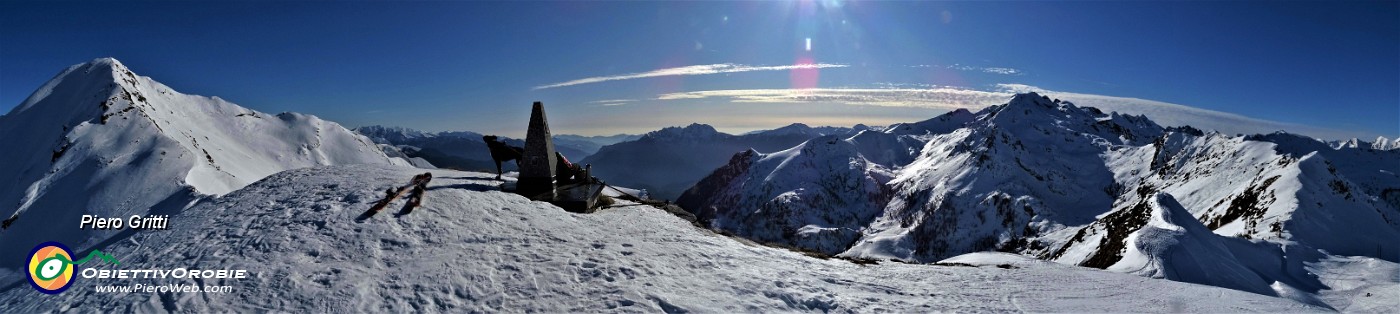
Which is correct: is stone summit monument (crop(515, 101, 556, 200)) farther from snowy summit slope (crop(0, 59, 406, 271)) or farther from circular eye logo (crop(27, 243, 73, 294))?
circular eye logo (crop(27, 243, 73, 294))

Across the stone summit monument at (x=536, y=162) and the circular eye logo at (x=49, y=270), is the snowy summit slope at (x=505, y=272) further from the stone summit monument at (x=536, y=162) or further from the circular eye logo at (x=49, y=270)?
the stone summit monument at (x=536, y=162)

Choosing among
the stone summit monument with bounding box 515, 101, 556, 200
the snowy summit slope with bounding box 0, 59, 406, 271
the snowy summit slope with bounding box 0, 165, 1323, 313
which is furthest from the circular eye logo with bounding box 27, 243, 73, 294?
the stone summit monument with bounding box 515, 101, 556, 200

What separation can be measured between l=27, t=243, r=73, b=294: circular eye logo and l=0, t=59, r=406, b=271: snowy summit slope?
2.61 meters

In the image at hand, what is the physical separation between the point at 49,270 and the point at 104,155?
8610cm

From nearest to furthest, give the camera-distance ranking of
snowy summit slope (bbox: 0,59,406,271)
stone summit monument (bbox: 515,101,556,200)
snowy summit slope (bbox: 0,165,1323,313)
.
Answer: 1. snowy summit slope (bbox: 0,165,1323,313)
2. stone summit monument (bbox: 515,101,556,200)
3. snowy summit slope (bbox: 0,59,406,271)

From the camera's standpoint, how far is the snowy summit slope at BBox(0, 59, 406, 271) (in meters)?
55.9

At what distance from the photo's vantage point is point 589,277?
12.7 meters

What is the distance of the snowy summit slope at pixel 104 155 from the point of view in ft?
183

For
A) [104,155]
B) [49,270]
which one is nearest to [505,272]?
[49,270]

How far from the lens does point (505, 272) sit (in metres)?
12.7

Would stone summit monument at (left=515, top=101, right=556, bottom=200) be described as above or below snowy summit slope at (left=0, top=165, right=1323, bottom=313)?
above

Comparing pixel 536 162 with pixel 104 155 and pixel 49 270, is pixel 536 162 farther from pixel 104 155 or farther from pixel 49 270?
pixel 104 155

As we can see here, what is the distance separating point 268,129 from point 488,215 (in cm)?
19443

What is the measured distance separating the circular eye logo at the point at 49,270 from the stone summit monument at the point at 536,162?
13.8 m
